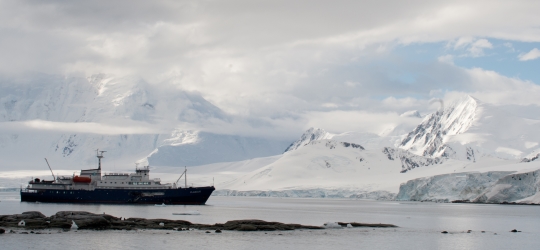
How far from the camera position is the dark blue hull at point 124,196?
119062 mm

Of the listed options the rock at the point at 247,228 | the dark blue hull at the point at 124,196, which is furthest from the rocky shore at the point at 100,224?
the dark blue hull at the point at 124,196

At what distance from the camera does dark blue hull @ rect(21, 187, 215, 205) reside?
119m

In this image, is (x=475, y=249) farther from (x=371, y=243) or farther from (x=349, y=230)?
(x=349, y=230)

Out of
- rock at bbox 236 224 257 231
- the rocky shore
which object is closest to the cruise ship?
the rocky shore

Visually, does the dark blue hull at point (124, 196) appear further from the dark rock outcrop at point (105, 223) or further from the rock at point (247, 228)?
the rock at point (247, 228)

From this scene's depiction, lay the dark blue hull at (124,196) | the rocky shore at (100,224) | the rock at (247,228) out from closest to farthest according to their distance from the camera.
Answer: the rocky shore at (100,224) → the rock at (247,228) → the dark blue hull at (124,196)

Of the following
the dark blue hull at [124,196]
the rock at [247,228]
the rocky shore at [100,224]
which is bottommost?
the rock at [247,228]

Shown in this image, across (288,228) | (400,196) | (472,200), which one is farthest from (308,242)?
(400,196)

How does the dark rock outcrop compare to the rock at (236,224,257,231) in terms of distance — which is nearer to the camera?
the dark rock outcrop

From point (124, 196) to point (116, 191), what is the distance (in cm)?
163

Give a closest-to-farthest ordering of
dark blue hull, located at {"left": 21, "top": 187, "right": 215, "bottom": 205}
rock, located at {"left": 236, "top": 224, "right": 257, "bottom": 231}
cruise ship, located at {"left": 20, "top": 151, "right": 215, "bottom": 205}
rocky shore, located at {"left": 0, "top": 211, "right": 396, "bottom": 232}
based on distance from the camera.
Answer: rocky shore, located at {"left": 0, "top": 211, "right": 396, "bottom": 232}
rock, located at {"left": 236, "top": 224, "right": 257, "bottom": 231}
dark blue hull, located at {"left": 21, "top": 187, "right": 215, "bottom": 205}
cruise ship, located at {"left": 20, "top": 151, "right": 215, "bottom": 205}

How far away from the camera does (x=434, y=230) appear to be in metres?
65.9

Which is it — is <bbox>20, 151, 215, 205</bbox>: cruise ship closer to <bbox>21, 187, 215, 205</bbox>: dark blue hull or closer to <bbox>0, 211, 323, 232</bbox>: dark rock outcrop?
<bbox>21, 187, 215, 205</bbox>: dark blue hull

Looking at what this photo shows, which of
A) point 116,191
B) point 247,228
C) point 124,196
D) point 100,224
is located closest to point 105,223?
point 100,224
